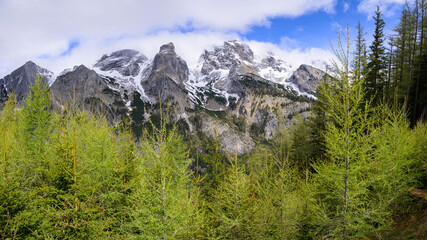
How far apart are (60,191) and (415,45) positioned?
41816 millimetres

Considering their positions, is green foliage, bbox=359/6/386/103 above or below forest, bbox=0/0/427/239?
above

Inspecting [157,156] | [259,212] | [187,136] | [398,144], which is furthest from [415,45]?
[187,136]

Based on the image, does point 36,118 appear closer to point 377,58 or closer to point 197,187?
point 197,187

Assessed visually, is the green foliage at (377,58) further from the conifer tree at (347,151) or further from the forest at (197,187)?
the conifer tree at (347,151)

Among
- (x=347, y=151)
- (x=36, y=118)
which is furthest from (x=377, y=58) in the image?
(x=36, y=118)

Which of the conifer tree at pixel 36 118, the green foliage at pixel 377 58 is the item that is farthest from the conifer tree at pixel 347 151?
the green foliage at pixel 377 58

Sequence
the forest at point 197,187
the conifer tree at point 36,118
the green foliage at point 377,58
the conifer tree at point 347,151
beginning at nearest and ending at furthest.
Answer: the forest at point 197,187 < the conifer tree at point 347,151 < the conifer tree at point 36,118 < the green foliage at point 377,58

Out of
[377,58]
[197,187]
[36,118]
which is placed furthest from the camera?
[377,58]

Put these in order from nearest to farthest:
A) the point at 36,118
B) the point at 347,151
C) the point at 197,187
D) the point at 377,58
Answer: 1. the point at 347,151
2. the point at 197,187
3. the point at 36,118
4. the point at 377,58

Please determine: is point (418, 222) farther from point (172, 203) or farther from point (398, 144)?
point (172, 203)

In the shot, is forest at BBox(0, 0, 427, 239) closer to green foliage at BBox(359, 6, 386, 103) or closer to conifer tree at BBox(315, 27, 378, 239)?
conifer tree at BBox(315, 27, 378, 239)

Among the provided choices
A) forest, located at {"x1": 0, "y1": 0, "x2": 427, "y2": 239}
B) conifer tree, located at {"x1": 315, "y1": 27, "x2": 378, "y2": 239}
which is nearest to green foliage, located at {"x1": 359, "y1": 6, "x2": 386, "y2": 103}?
forest, located at {"x1": 0, "y1": 0, "x2": 427, "y2": 239}

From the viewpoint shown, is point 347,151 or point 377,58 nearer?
point 347,151

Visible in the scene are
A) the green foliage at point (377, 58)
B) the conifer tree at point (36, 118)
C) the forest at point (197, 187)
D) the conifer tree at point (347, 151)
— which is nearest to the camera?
the forest at point (197, 187)
